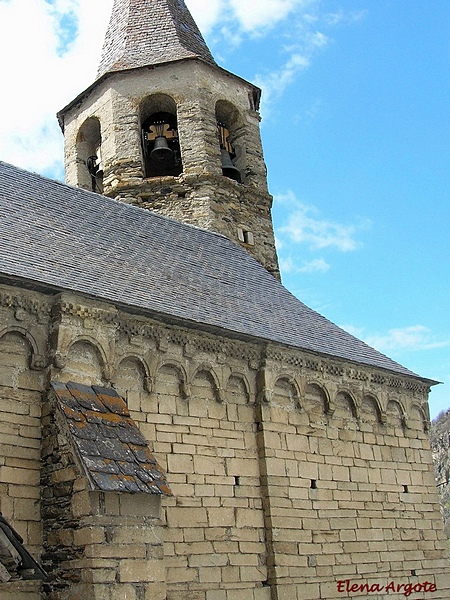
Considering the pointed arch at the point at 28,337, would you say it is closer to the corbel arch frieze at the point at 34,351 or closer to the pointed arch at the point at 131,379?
the corbel arch frieze at the point at 34,351

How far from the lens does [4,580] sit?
568 cm

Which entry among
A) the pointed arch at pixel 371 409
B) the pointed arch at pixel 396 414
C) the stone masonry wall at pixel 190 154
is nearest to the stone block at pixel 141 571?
the pointed arch at pixel 371 409

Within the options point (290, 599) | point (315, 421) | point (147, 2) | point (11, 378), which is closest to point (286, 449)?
point (315, 421)

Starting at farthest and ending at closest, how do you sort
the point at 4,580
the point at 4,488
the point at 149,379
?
the point at 149,379, the point at 4,488, the point at 4,580

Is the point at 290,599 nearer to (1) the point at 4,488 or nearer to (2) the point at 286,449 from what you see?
(2) the point at 286,449

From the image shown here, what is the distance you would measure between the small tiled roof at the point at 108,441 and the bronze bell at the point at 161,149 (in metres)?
7.58

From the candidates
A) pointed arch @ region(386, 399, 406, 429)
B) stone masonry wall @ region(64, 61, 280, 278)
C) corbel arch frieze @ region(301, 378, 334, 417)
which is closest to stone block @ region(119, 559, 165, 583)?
corbel arch frieze @ region(301, 378, 334, 417)

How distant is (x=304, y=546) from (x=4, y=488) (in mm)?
3949

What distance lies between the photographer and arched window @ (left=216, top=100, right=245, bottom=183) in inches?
595

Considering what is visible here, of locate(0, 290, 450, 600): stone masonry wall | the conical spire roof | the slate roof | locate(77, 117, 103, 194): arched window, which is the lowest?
locate(0, 290, 450, 600): stone masonry wall

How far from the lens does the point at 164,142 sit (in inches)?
573

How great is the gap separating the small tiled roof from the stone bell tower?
6.73 meters

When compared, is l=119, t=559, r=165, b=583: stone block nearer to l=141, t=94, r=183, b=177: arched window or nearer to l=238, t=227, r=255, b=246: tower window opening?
l=238, t=227, r=255, b=246: tower window opening

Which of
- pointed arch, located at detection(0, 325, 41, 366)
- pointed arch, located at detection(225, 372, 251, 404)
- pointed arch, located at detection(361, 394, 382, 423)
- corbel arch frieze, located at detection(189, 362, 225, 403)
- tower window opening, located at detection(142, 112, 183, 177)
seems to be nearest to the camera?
pointed arch, located at detection(0, 325, 41, 366)
